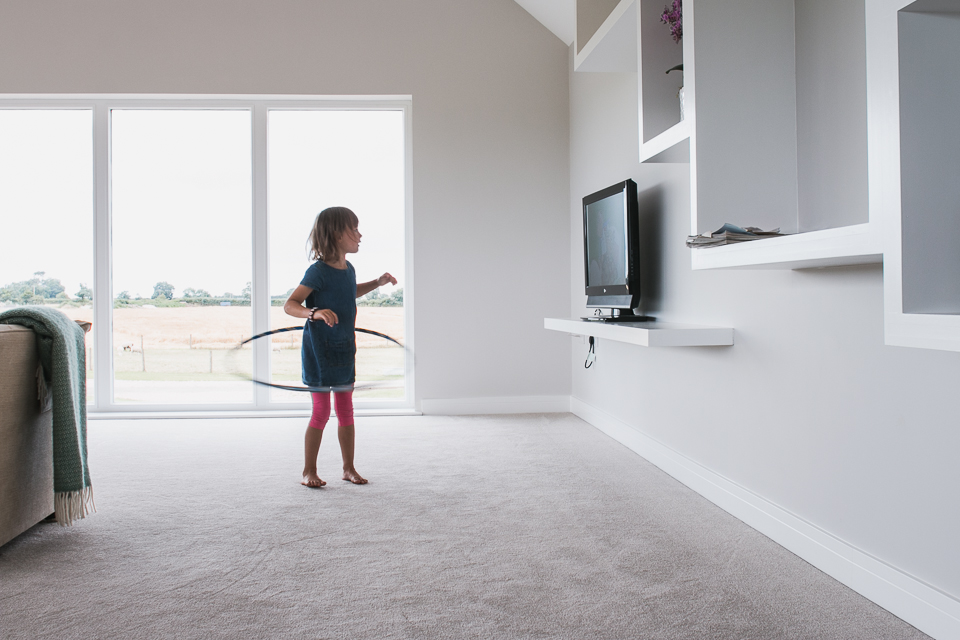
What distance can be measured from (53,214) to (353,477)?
3289 mm

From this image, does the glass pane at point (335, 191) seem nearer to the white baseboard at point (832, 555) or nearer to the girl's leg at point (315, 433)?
the girl's leg at point (315, 433)

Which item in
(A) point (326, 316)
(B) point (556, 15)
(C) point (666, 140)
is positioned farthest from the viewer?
(B) point (556, 15)

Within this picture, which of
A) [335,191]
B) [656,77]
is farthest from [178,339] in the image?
[656,77]

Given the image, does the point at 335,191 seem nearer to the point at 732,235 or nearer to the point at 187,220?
the point at 187,220

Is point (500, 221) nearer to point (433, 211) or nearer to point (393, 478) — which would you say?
point (433, 211)

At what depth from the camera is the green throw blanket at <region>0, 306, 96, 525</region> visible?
197cm

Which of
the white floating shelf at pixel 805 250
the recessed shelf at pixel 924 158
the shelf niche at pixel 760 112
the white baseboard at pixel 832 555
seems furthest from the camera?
the shelf niche at pixel 760 112

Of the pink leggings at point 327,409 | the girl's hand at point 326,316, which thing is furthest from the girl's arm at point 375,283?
the pink leggings at point 327,409

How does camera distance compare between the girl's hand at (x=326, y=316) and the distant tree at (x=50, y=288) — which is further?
the distant tree at (x=50, y=288)

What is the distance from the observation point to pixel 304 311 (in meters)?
2.58

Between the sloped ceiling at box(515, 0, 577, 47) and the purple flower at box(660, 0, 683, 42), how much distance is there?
182 cm

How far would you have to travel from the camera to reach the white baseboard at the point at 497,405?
4445mm

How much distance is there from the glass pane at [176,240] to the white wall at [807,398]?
2740 millimetres

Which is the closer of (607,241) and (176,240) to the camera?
(607,241)
